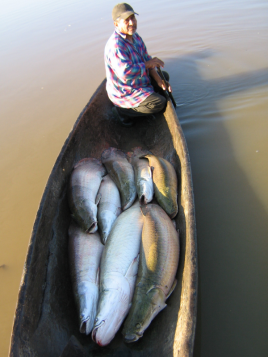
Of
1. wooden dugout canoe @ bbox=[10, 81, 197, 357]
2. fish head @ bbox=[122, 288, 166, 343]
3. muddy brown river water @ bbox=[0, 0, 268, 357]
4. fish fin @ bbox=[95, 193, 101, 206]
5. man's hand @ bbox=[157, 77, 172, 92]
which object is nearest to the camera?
wooden dugout canoe @ bbox=[10, 81, 197, 357]

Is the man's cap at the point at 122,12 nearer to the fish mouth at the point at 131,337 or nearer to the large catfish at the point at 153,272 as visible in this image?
the large catfish at the point at 153,272

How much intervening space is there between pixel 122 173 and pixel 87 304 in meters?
1.73

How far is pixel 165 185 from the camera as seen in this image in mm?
3012

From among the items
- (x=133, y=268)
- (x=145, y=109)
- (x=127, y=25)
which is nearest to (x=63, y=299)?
(x=133, y=268)

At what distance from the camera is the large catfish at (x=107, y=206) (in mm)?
2843

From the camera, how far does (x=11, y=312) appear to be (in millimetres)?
2842

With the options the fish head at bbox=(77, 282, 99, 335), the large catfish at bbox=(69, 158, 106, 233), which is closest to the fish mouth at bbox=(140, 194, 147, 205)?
the large catfish at bbox=(69, 158, 106, 233)

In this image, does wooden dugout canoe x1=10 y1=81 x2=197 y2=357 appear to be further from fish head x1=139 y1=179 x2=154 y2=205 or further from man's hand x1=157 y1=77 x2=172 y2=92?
man's hand x1=157 y1=77 x2=172 y2=92

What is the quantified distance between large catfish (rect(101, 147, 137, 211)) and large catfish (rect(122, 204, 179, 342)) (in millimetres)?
558

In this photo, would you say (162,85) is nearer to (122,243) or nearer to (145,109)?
(145,109)

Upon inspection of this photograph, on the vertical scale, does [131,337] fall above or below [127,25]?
below

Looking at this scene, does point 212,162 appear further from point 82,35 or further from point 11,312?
point 82,35

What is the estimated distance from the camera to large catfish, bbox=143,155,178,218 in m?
2.81

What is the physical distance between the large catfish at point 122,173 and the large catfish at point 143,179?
3.8 inches
